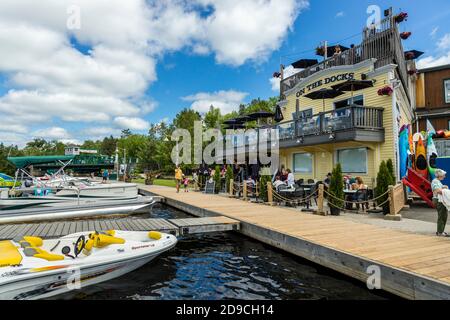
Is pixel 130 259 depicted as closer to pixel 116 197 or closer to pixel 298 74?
pixel 116 197

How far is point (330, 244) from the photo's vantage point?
711cm

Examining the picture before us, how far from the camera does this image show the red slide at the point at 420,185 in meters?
12.8

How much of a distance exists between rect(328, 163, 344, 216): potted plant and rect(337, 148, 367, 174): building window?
5.09 meters

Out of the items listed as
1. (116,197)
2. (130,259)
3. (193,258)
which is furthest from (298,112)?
(130,259)

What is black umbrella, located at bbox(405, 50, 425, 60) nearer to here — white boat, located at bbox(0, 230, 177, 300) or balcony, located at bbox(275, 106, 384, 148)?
balcony, located at bbox(275, 106, 384, 148)

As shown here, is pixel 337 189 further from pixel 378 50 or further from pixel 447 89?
pixel 447 89

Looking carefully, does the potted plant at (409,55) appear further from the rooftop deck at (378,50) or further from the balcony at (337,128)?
the balcony at (337,128)

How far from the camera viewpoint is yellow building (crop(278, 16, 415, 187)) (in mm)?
14945

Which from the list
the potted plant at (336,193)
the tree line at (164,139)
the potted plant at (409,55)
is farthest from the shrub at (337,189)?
the tree line at (164,139)

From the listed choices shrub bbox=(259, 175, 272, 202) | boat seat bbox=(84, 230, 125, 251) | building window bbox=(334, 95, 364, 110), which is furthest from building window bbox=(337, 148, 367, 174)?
boat seat bbox=(84, 230, 125, 251)

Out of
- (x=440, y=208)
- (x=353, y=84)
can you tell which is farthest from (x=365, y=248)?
(x=353, y=84)

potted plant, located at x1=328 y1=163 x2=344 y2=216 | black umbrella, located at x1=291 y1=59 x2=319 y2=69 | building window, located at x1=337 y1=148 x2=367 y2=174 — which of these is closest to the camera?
potted plant, located at x1=328 y1=163 x2=344 y2=216

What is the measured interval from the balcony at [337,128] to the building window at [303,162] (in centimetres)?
183

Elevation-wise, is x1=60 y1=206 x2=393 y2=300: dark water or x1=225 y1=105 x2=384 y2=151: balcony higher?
x1=225 y1=105 x2=384 y2=151: balcony
